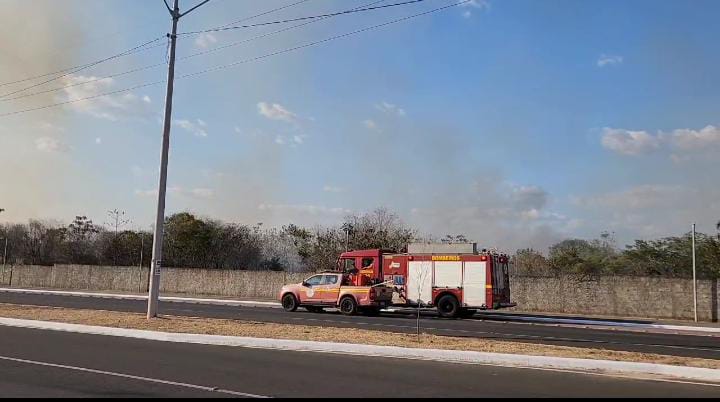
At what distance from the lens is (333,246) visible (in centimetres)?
4638

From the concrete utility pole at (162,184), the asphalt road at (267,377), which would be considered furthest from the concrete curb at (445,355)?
the concrete utility pole at (162,184)

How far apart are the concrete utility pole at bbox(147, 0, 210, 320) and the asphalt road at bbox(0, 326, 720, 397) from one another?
19.7 ft

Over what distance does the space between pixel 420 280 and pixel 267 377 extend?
1722 cm

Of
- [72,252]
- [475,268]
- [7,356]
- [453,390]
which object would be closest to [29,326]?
[7,356]

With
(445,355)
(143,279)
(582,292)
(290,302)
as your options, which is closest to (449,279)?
(290,302)

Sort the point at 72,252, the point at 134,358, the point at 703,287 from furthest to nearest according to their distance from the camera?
1. the point at 72,252
2. the point at 703,287
3. the point at 134,358

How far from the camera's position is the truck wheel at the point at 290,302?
2651 cm

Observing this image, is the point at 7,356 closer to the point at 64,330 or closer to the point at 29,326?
the point at 64,330

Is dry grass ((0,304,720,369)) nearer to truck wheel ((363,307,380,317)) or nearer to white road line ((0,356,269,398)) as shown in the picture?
white road line ((0,356,269,398))

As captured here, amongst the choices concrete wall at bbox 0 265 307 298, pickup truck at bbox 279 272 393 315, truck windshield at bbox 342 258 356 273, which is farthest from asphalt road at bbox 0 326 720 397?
concrete wall at bbox 0 265 307 298

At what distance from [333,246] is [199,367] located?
118 ft

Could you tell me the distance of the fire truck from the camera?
82.8 feet

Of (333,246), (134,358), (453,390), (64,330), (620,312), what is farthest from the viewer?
(333,246)

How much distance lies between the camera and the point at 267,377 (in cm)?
961
